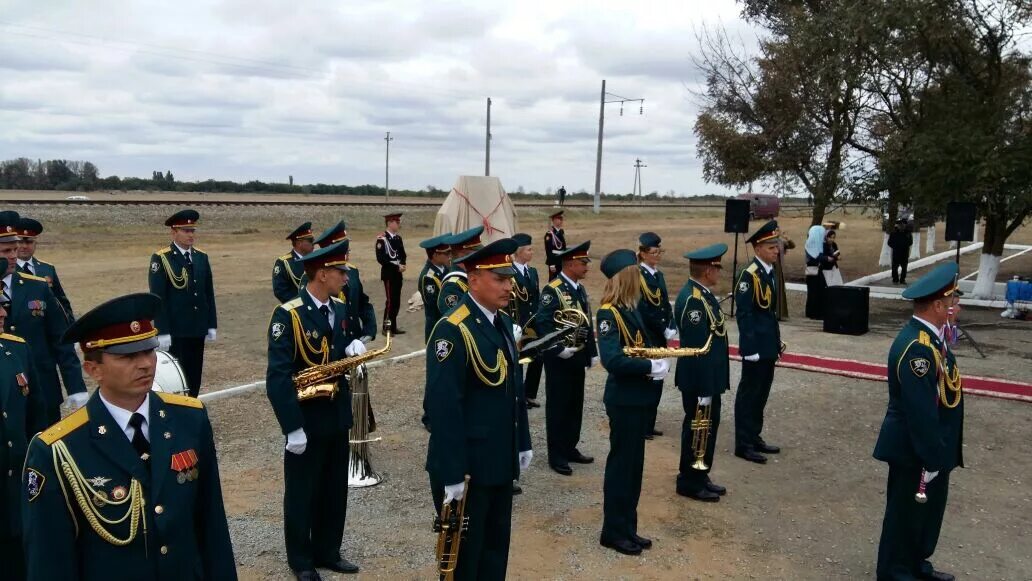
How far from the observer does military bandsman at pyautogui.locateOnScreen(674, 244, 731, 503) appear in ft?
22.2

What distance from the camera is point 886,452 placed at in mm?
5207

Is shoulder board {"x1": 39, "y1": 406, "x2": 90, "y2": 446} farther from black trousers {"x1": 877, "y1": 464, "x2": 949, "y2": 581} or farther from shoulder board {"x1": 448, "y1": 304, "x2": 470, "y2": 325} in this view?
black trousers {"x1": 877, "y1": 464, "x2": 949, "y2": 581}

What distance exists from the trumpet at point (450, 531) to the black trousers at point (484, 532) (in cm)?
6

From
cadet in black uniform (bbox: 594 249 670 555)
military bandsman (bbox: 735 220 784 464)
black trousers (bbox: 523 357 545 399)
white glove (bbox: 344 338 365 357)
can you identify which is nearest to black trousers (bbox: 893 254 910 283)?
military bandsman (bbox: 735 220 784 464)

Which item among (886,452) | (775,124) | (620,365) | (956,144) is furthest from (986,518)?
(775,124)

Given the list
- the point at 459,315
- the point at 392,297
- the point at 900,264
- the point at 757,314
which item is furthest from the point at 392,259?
the point at 900,264

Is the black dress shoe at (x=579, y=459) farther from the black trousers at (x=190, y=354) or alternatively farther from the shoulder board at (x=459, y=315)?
the black trousers at (x=190, y=354)

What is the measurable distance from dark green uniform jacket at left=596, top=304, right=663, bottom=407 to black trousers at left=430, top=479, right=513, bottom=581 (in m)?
1.43

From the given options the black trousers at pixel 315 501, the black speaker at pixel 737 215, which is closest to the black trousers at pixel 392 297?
the black speaker at pixel 737 215

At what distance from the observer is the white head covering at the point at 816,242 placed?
17.3 m

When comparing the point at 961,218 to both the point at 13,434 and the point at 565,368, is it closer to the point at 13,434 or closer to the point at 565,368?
the point at 565,368

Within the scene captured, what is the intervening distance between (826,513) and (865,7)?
12.7 metres

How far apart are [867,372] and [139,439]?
10733 millimetres

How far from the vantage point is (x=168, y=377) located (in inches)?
217
